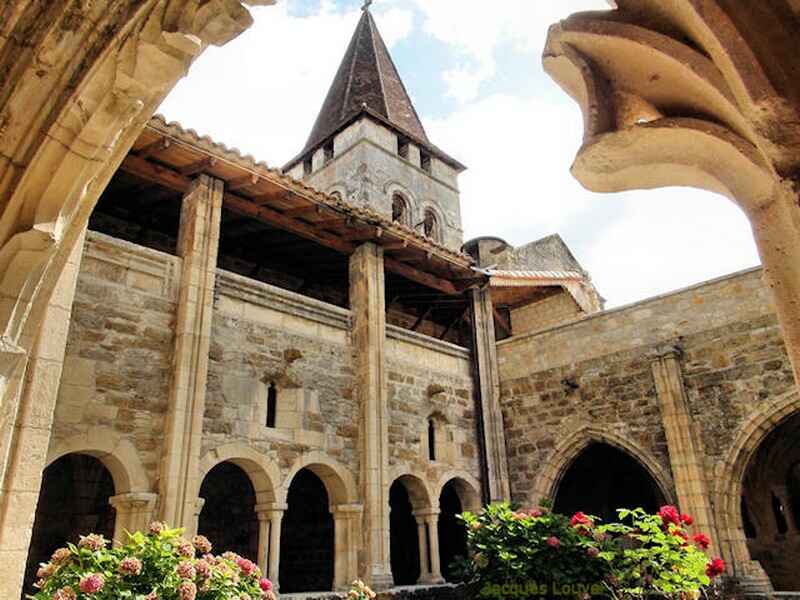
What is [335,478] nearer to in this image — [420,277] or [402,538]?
[420,277]

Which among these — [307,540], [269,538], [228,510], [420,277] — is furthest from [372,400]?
[307,540]

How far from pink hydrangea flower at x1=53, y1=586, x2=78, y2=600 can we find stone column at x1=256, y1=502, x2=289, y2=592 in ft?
14.4

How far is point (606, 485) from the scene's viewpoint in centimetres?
1373

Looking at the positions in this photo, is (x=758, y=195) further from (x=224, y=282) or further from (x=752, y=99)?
(x=224, y=282)

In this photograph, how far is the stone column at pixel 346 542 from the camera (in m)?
8.34

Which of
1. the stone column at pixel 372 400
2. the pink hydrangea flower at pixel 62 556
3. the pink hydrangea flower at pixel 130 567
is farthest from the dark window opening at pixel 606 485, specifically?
the pink hydrangea flower at pixel 62 556

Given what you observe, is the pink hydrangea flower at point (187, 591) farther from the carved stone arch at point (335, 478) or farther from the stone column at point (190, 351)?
the carved stone arch at point (335, 478)

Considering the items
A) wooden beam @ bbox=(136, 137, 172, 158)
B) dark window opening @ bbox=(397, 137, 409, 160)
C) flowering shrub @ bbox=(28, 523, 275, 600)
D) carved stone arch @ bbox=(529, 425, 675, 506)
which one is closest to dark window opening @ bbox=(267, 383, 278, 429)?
wooden beam @ bbox=(136, 137, 172, 158)

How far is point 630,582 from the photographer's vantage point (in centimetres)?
540

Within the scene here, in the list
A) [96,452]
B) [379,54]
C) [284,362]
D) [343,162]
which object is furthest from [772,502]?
[379,54]

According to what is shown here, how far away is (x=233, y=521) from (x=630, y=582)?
766cm

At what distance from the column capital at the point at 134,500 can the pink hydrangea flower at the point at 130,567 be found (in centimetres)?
293

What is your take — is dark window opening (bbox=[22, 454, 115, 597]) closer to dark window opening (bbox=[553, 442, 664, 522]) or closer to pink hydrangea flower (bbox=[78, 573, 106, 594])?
pink hydrangea flower (bbox=[78, 573, 106, 594])

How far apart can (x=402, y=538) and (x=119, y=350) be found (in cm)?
754
